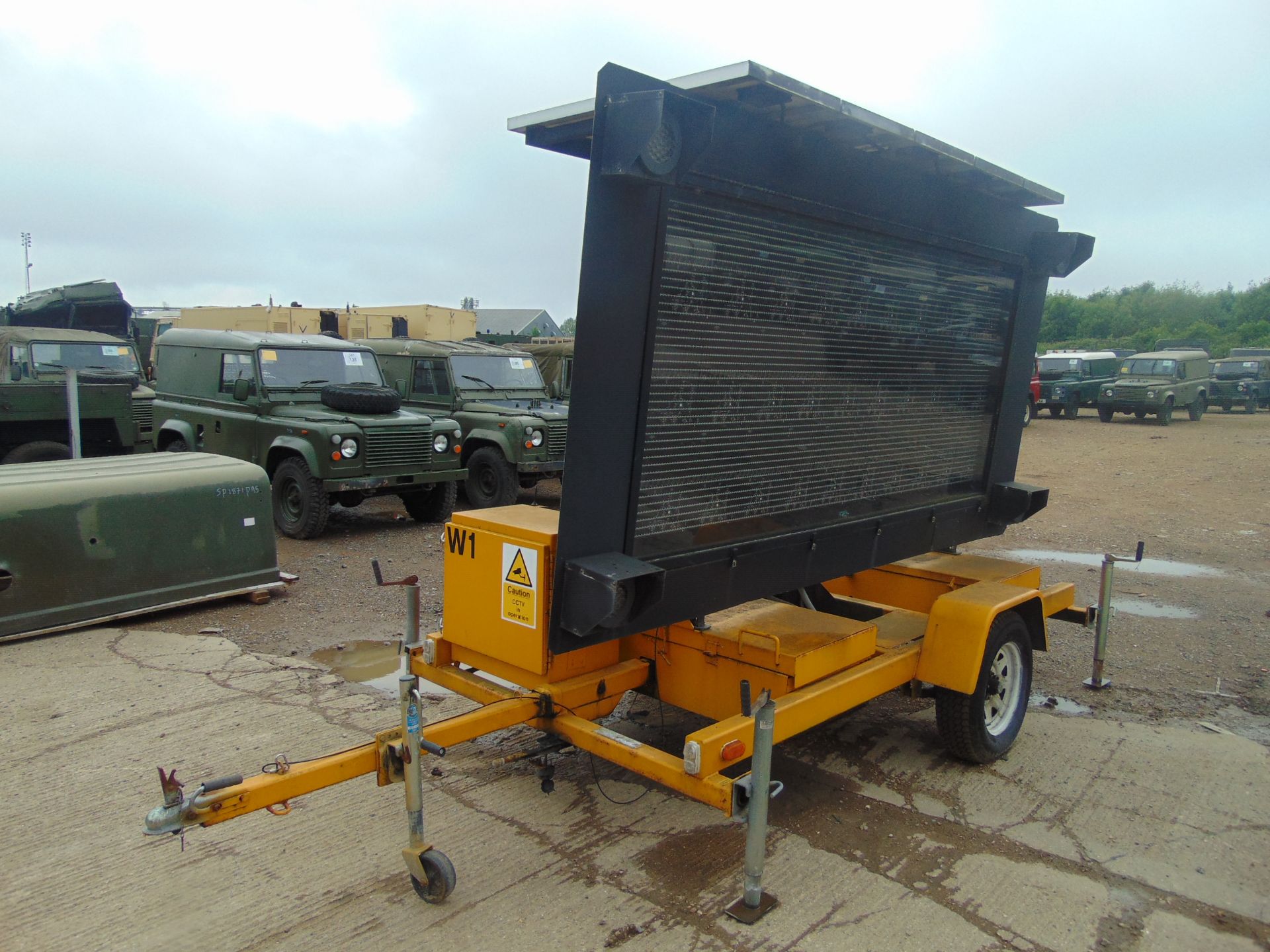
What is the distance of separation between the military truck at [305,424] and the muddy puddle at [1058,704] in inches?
255

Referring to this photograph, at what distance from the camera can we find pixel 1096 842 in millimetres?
3605

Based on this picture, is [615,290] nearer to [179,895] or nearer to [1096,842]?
[179,895]

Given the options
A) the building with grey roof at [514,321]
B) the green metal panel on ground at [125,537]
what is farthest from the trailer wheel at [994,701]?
the building with grey roof at [514,321]

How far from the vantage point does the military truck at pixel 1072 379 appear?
24.3m

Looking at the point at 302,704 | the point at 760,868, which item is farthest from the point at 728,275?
the point at 302,704

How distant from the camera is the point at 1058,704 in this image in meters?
5.14

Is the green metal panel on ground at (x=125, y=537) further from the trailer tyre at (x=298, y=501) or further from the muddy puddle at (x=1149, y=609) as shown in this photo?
the muddy puddle at (x=1149, y=609)

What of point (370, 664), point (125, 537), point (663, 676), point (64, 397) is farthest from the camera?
point (64, 397)

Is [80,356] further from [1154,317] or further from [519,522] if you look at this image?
[1154,317]

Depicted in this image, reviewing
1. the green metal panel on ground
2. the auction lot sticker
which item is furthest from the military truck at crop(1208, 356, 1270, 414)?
the auction lot sticker

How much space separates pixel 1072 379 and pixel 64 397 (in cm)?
2348

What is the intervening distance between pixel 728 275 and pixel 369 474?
6752mm

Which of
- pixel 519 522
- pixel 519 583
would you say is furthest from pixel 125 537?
pixel 519 583

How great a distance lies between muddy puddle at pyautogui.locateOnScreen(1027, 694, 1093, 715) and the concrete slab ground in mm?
158
